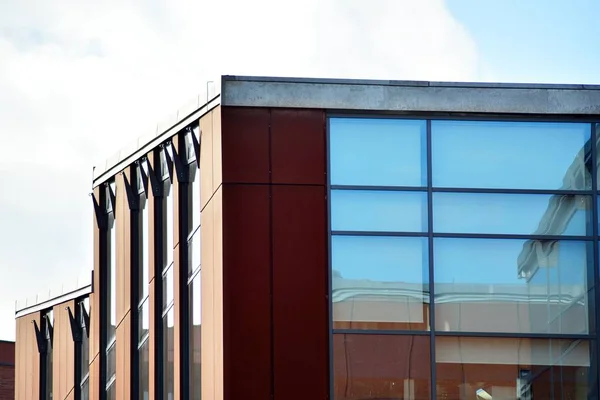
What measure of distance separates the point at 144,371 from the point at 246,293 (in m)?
5.59

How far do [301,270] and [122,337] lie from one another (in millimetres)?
7094

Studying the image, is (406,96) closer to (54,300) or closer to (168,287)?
(168,287)

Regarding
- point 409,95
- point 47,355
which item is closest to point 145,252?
point 409,95

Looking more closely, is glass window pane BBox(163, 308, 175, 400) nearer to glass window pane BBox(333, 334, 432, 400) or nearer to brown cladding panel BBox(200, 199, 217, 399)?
brown cladding panel BBox(200, 199, 217, 399)

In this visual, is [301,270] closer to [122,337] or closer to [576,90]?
[576,90]

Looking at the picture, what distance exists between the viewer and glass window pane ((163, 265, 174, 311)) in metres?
25.2

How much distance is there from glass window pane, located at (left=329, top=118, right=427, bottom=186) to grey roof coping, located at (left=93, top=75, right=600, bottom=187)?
0.29m

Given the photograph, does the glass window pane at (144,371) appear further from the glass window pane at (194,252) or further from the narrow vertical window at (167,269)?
the glass window pane at (194,252)

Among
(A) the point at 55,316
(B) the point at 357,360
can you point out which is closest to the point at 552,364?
(B) the point at 357,360

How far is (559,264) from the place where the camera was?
22.4 metres

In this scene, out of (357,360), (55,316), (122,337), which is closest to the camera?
(357,360)

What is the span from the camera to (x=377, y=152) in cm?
2234

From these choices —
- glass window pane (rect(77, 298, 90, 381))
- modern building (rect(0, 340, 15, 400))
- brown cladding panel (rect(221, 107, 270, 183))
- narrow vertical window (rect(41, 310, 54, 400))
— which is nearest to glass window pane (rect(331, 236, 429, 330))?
brown cladding panel (rect(221, 107, 270, 183))

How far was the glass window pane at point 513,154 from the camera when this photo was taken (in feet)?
73.7
